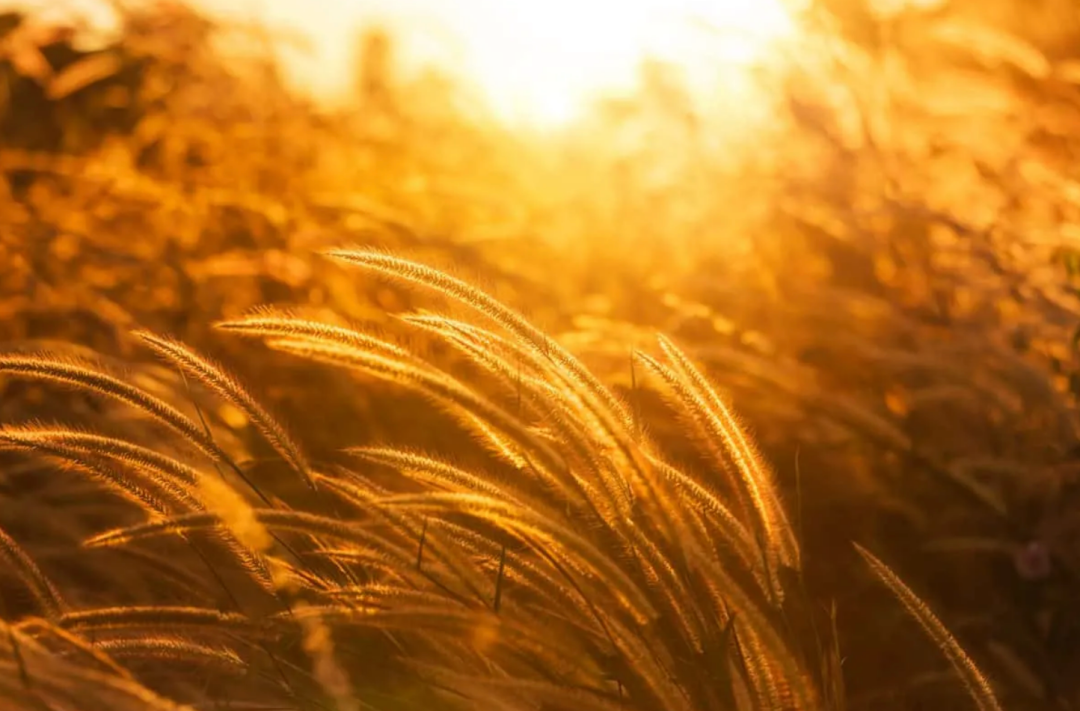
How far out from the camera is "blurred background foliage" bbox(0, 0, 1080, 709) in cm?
232

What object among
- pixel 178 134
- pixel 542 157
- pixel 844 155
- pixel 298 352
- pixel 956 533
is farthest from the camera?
pixel 542 157

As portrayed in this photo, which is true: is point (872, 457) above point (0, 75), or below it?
below

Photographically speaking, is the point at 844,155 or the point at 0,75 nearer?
the point at 844,155

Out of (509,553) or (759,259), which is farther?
(759,259)

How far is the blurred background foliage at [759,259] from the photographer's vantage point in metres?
2.32

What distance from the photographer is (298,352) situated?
123cm

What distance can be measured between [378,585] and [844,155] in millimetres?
2403

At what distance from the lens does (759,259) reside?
3.47 meters

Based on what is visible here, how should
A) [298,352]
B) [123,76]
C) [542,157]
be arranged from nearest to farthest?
[298,352]
[123,76]
[542,157]

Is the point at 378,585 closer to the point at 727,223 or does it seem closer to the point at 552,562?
the point at 552,562

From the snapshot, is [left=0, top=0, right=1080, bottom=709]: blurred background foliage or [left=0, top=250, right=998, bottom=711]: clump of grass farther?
[left=0, top=0, right=1080, bottom=709]: blurred background foliage

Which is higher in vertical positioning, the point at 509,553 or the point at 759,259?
the point at 759,259

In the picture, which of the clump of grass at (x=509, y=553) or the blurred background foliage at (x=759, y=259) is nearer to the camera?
the clump of grass at (x=509, y=553)

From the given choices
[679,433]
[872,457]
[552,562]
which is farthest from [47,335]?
[552,562]
